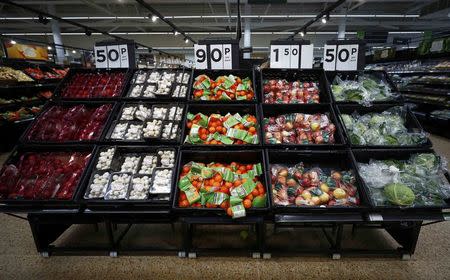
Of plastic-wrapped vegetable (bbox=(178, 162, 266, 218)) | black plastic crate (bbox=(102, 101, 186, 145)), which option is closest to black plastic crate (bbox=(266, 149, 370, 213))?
plastic-wrapped vegetable (bbox=(178, 162, 266, 218))

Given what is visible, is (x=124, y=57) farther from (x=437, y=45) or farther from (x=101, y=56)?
(x=437, y=45)

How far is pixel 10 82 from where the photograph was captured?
226 inches

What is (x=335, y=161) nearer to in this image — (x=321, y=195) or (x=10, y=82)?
(x=321, y=195)

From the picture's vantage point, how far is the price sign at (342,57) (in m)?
3.19

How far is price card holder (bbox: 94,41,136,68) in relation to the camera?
3.37 m

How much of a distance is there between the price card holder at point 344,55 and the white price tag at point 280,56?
0.46 meters

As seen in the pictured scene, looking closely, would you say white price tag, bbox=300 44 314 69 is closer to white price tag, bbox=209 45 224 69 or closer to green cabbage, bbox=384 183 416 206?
white price tag, bbox=209 45 224 69

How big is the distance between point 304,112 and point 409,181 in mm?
1160

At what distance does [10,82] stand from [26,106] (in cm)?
98

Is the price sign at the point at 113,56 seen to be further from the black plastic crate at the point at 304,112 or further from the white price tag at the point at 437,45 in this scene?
the white price tag at the point at 437,45

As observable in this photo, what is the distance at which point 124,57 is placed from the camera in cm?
340

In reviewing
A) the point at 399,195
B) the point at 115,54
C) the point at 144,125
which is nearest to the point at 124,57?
the point at 115,54

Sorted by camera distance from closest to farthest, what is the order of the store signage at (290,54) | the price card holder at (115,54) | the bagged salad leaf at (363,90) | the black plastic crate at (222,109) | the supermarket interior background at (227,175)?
1. the supermarket interior background at (227,175)
2. the black plastic crate at (222,109)
3. the bagged salad leaf at (363,90)
4. the store signage at (290,54)
5. the price card holder at (115,54)

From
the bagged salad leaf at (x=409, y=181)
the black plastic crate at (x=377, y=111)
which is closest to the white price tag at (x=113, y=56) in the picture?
the black plastic crate at (x=377, y=111)
